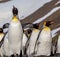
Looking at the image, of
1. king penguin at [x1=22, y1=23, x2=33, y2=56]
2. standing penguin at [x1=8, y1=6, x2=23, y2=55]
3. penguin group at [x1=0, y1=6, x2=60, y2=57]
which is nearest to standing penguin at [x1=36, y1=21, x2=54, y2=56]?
penguin group at [x1=0, y1=6, x2=60, y2=57]

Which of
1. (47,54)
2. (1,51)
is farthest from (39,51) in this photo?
(1,51)

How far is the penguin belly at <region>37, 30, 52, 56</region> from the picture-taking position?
33.7 ft

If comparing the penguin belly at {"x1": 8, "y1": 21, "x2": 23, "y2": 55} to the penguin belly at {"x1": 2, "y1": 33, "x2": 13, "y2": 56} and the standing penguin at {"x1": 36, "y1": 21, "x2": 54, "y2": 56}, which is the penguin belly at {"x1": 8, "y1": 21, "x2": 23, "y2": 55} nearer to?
the penguin belly at {"x1": 2, "y1": 33, "x2": 13, "y2": 56}

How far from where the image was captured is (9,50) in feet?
33.4

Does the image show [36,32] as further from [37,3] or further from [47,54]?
[37,3]

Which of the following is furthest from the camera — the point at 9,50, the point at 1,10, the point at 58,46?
the point at 1,10

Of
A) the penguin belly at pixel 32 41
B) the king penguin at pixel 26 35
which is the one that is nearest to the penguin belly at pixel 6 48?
the king penguin at pixel 26 35

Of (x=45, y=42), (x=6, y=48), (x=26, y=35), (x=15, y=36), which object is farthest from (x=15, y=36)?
(x=26, y=35)

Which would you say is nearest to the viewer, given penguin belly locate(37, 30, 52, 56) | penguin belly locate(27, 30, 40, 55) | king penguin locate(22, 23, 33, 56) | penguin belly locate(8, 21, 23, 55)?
penguin belly locate(8, 21, 23, 55)

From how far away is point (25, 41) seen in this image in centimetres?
1073

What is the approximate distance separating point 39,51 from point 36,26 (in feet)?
2.44

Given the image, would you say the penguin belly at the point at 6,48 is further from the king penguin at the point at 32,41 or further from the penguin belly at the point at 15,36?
the king penguin at the point at 32,41

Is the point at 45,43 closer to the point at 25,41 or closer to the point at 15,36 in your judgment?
the point at 25,41

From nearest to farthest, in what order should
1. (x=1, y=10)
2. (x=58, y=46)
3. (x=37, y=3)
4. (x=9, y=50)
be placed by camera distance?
1. (x=9, y=50)
2. (x=58, y=46)
3. (x=1, y=10)
4. (x=37, y=3)
